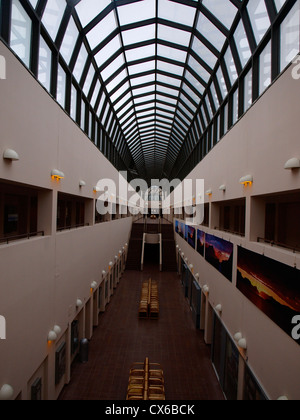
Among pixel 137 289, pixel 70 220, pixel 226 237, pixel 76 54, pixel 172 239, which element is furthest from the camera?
pixel 172 239

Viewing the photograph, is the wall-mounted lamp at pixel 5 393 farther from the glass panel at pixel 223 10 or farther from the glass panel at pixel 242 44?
the glass panel at pixel 223 10

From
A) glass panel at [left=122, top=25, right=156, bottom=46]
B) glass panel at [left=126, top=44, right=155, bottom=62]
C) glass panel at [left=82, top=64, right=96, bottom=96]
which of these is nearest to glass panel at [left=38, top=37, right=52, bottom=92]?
glass panel at [left=82, top=64, right=96, bottom=96]

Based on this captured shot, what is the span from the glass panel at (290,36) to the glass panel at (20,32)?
5.22 m

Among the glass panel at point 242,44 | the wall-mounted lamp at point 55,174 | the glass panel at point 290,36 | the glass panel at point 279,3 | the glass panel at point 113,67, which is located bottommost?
the wall-mounted lamp at point 55,174

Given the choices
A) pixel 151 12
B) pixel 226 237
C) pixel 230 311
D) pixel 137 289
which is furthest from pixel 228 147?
pixel 137 289

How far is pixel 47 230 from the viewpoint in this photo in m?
6.73

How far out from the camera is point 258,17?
21.6 ft

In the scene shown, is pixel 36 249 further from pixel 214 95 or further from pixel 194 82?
pixel 194 82

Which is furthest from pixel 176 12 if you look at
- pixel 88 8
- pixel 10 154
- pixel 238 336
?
pixel 238 336

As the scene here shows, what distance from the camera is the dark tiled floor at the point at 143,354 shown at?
815cm

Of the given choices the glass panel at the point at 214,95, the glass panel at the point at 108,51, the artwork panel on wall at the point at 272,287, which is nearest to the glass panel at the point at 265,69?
the artwork panel on wall at the point at 272,287

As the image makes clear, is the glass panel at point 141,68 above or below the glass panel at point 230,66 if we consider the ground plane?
above

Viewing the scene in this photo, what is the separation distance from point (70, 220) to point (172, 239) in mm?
16864

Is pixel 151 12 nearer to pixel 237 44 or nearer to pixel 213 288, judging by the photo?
pixel 237 44
